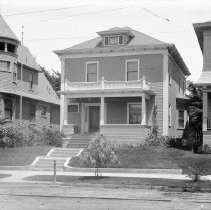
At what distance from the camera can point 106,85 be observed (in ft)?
109

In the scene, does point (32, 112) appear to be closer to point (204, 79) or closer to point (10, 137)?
point (10, 137)

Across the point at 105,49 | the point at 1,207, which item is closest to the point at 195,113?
the point at 105,49

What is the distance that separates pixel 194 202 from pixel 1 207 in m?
5.14

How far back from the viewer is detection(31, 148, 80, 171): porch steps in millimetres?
24672

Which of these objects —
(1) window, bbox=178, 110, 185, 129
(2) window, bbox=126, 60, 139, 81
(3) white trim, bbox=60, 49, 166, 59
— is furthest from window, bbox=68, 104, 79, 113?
A: (1) window, bbox=178, 110, 185, 129

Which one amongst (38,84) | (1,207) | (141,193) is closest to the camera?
(1,207)

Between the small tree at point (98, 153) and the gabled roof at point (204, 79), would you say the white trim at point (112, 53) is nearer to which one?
the gabled roof at point (204, 79)

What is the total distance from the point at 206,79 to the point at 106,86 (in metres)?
7.54

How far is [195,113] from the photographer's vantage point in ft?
112

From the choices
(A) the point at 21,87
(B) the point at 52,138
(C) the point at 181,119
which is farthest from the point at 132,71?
(A) the point at 21,87

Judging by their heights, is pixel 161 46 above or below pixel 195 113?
above

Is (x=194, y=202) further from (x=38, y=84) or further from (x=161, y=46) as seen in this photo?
(x=38, y=84)

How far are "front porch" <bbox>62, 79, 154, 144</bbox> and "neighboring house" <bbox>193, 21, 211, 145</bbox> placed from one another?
4.36 meters

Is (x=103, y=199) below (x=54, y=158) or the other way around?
below
